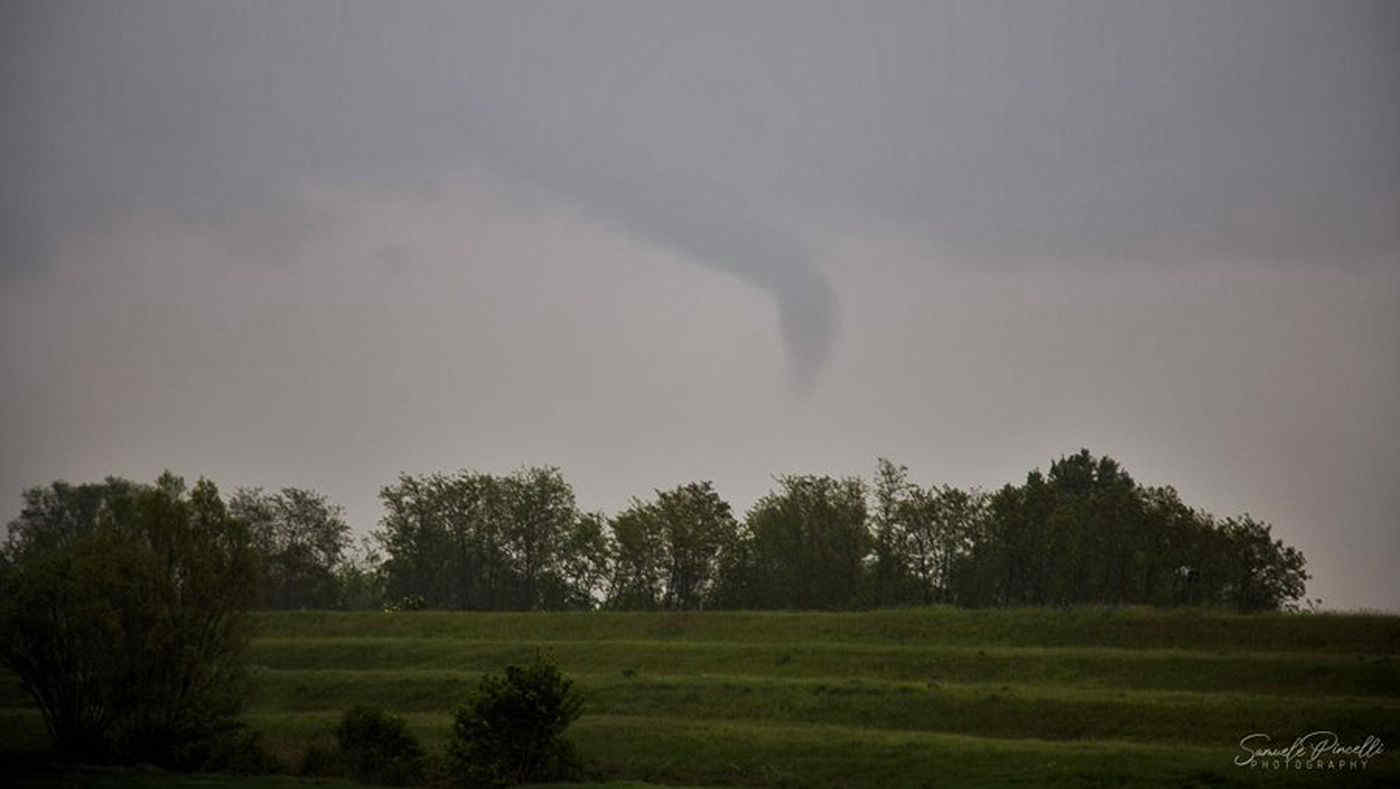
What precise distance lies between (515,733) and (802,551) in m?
58.0

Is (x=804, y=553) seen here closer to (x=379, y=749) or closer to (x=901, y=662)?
(x=901, y=662)

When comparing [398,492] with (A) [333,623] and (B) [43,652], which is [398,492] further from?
(B) [43,652]

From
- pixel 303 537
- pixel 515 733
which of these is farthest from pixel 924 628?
pixel 303 537

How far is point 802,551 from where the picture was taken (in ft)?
350

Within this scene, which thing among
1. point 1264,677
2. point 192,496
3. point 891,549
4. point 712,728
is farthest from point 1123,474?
point 192,496

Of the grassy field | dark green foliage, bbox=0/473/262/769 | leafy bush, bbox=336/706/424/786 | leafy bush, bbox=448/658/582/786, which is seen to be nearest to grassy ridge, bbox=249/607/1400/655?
the grassy field

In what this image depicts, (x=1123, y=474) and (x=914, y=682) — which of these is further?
(x=1123, y=474)

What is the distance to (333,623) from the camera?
309ft

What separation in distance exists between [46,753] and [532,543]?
62.7 m

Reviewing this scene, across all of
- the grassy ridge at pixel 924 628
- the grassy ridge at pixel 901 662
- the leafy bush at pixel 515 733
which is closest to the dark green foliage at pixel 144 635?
the leafy bush at pixel 515 733

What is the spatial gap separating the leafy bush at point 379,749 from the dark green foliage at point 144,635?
4.56m

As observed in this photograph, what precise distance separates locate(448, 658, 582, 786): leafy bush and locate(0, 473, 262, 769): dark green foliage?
33.5 feet

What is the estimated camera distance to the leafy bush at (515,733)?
5034 cm

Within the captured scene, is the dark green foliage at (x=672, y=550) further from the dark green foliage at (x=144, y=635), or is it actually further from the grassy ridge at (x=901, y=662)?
the dark green foliage at (x=144, y=635)
